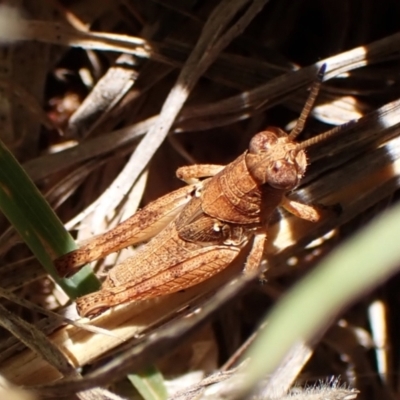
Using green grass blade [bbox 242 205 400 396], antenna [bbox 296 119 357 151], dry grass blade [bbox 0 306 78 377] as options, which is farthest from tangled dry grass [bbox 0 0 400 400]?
green grass blade [bbox 242 205 400 396]

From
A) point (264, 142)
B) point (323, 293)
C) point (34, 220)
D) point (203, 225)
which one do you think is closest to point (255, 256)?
point (203, 225)

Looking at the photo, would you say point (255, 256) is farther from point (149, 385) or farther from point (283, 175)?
point (149, 385)

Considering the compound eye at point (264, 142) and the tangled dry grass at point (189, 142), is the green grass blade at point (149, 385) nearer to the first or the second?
the tangled dry grass at point (189, 142)

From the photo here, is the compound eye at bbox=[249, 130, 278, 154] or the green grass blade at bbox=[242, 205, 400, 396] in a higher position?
the compound eye at bbox=[249, 130, 278, 154]

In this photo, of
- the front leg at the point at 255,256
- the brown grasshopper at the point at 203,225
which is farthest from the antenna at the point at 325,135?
the front leg at the point at 255,256

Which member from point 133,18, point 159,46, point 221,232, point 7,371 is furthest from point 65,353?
point 133,18

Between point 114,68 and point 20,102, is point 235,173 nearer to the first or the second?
point 114,68

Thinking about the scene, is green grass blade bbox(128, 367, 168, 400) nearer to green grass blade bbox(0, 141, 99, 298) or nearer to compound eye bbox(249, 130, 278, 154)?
green grass blade bbox(0, 141, 99, 298)

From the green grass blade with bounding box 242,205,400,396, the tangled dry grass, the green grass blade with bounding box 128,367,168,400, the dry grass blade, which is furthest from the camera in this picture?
the green grass blade with bounding box 128,367,168,400
